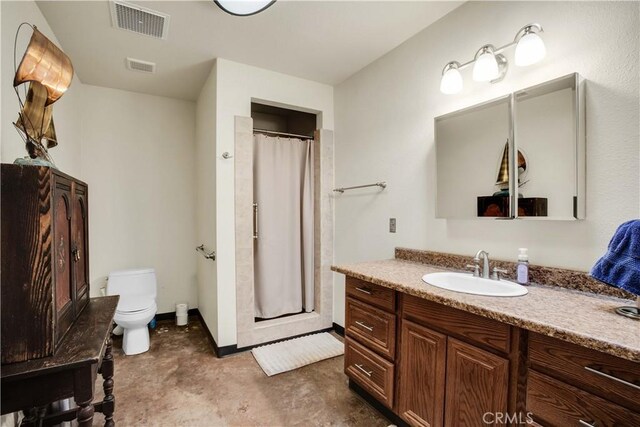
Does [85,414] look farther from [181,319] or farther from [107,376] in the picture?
[181,319]

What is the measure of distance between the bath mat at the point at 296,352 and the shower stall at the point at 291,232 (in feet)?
0.37

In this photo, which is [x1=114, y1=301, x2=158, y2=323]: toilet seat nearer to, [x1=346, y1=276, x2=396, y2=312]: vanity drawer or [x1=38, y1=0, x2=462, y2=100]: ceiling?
[x1=346, y1=276, x2=396, y2=312]: vanity drawer

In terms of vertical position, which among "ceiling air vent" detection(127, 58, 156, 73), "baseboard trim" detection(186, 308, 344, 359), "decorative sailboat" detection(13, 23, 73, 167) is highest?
"ceiling air vent" detection(127, 58, 156, 73)

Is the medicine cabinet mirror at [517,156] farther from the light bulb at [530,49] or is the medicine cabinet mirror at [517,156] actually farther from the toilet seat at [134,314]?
the toilet seat at [134,314]

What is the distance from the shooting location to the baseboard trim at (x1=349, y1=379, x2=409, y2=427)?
1.69 meters

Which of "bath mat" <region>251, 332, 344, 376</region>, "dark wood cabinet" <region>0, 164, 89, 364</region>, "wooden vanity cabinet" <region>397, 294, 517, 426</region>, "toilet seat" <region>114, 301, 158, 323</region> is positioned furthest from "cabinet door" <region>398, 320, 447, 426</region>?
"toilet seat" <region>114, 301, 158, 323</region>

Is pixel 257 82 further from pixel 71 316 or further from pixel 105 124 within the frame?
pixel 71 316

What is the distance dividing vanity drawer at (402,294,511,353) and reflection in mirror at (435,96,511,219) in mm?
684

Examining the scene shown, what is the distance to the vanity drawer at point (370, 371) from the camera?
1651 millimetres

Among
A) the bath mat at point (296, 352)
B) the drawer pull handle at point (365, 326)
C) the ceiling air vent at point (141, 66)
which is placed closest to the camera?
the drawer pull handle at point (365, 326)

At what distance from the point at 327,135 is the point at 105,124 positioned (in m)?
2.38

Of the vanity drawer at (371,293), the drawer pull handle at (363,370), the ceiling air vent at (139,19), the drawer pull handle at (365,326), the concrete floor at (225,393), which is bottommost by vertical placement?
the concrete floor at (225,393)

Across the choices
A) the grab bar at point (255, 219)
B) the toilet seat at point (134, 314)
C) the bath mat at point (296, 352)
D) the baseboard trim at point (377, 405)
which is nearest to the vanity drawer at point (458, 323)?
the baseboard trim at point (377, 405)

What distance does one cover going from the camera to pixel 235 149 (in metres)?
2.58
